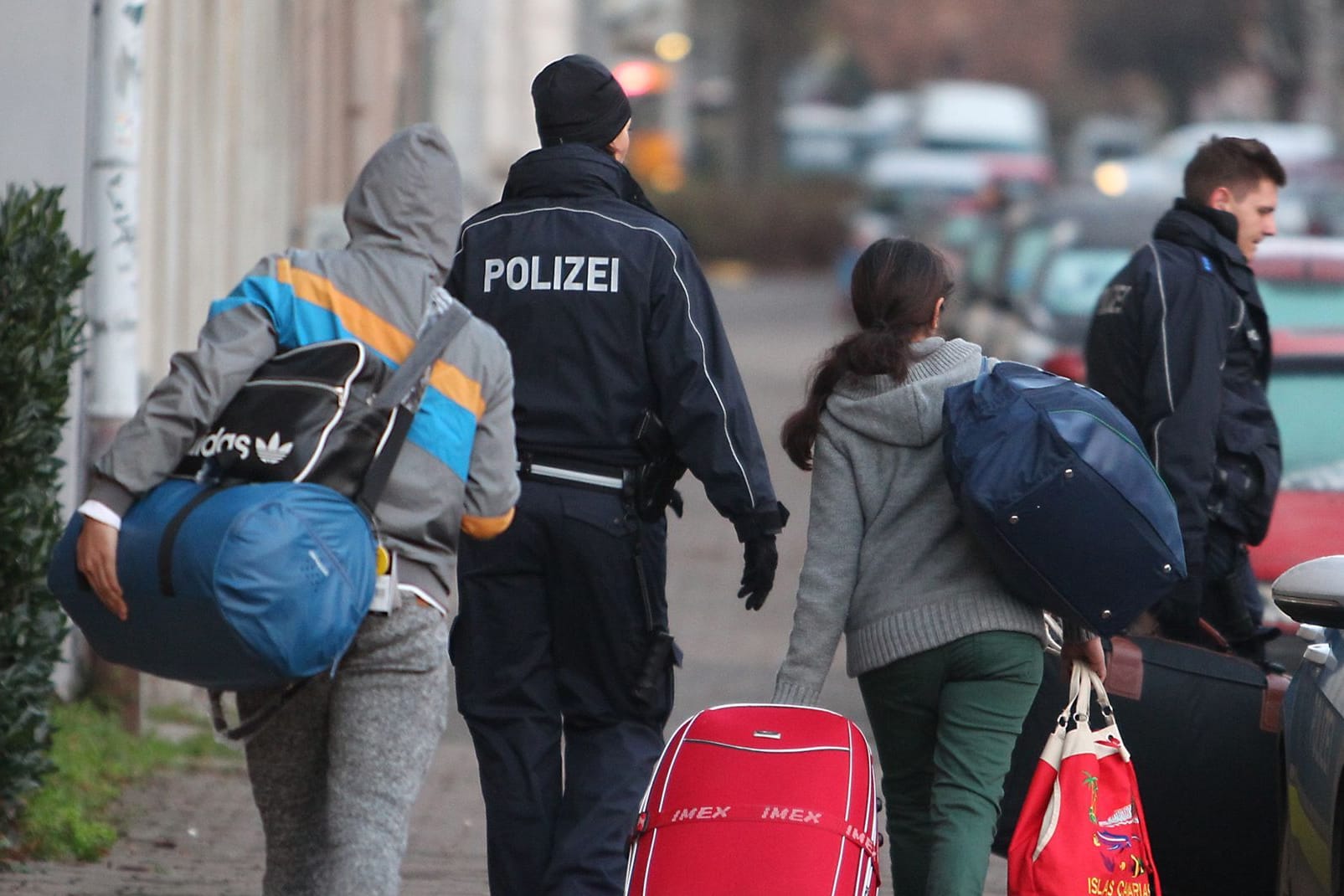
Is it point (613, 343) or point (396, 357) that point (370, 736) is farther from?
point (613, 343)

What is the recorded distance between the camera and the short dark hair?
6.22m

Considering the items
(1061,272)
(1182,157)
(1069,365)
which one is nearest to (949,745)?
(1069,365)

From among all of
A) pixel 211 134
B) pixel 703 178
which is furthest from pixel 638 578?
pixel 703 178

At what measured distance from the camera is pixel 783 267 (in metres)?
48.0

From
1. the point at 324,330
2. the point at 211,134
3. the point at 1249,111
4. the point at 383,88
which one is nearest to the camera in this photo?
the point at 324,330

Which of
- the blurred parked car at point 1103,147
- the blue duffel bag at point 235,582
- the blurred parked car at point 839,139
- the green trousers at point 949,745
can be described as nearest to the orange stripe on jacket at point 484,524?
the blue duffel bag at point 235,582

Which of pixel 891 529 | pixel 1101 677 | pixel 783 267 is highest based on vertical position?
pixel 891 529

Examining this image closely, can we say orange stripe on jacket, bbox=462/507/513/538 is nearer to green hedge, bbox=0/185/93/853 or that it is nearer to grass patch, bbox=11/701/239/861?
green hedge, bbox=0/185/93/853

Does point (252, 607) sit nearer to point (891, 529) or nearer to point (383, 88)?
point (891, 529)

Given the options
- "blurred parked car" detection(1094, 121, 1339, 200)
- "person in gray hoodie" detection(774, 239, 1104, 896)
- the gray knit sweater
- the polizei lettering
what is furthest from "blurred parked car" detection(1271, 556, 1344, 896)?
"blurred parked car" detection(1094, 121, 1339, 200)

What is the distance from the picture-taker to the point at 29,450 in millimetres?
5672

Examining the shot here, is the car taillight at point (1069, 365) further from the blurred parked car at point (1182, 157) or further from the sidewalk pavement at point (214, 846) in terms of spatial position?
the blurred parked car at point (1182, 157)

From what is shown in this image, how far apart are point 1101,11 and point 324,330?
74432 mm

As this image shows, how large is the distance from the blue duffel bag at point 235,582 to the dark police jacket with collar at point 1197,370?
2.72m
